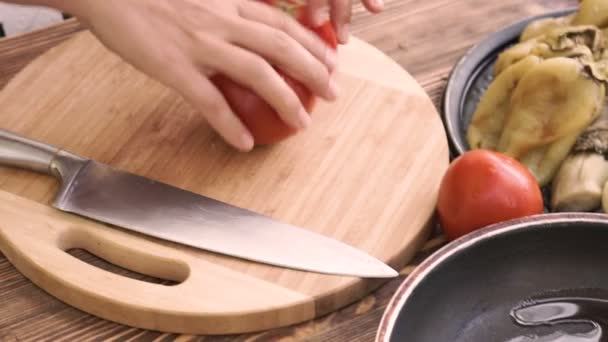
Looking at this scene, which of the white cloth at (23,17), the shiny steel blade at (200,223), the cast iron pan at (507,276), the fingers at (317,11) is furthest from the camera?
the white cloth at (23,17)

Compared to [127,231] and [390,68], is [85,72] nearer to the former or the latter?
[127,231]

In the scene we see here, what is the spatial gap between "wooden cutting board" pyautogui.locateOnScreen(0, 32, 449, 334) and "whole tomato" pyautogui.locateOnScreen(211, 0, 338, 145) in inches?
1.7

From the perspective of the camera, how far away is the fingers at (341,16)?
104 centimetres

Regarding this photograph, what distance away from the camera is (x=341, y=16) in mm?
1052

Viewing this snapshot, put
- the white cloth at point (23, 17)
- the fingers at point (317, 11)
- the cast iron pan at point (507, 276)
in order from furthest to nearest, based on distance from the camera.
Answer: the white cloth at point (23, 17)
the fingers at point (317, 11)
the cast iron pan at point (507, 276)

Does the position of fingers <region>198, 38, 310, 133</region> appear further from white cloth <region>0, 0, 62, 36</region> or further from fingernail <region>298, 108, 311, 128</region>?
white cloth <region>0, 0, 62, 36</region>

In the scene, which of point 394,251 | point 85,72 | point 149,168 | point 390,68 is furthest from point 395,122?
point 85,72

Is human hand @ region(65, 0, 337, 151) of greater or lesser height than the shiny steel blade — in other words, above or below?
above

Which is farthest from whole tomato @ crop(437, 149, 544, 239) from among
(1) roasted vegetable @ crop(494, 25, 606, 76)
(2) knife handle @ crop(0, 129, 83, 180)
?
(2) knife handle @ crop(0, 129, 83, 180)

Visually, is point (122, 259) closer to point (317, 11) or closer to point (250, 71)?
point (250, 71)

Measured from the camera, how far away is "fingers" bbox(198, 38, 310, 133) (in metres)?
0.95

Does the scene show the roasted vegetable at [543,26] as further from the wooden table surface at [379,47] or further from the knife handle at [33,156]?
the knife handle at [33,156]

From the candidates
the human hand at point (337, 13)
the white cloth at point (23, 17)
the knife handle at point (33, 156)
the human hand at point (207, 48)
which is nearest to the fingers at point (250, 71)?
the human hand at point (207, 48)

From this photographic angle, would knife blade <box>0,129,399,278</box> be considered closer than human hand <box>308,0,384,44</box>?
Yes
